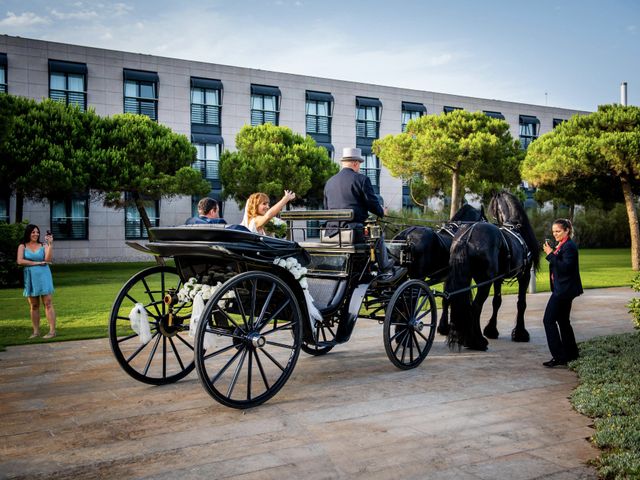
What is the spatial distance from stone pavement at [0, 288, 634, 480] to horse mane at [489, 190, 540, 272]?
2240 millimetres

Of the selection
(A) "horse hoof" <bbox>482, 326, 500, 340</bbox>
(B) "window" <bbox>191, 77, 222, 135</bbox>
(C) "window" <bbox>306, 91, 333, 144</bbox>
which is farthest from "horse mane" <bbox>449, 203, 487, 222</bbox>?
(C) "window" <bbox>306, 91, 333, 144</bbox>

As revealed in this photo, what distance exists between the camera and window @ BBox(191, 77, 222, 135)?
34.2 m

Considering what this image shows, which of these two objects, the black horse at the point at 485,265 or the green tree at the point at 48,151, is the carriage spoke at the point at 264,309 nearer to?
the black horse at the point at 485,265

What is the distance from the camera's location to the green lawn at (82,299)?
9.34 m

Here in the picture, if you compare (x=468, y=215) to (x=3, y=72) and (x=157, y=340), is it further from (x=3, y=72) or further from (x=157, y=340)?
(x=3, y=72)

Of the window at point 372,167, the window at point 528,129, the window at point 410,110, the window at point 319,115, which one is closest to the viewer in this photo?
the window at point 319,115

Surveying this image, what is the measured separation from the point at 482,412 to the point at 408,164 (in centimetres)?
2705

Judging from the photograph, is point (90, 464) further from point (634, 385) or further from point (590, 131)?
point (590, 131)

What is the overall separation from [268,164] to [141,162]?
6133 millimetres

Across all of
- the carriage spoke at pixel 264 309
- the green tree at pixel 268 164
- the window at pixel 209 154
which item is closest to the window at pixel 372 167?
the green tree at pixel 268 164

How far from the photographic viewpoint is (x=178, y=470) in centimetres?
383

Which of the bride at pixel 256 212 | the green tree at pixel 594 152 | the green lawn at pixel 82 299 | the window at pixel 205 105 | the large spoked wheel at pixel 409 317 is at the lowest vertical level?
the green lawn at pixel 82 299

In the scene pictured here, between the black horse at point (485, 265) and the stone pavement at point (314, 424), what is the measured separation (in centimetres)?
50

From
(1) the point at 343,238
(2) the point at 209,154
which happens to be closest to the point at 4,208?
(2) the point at 209,154
